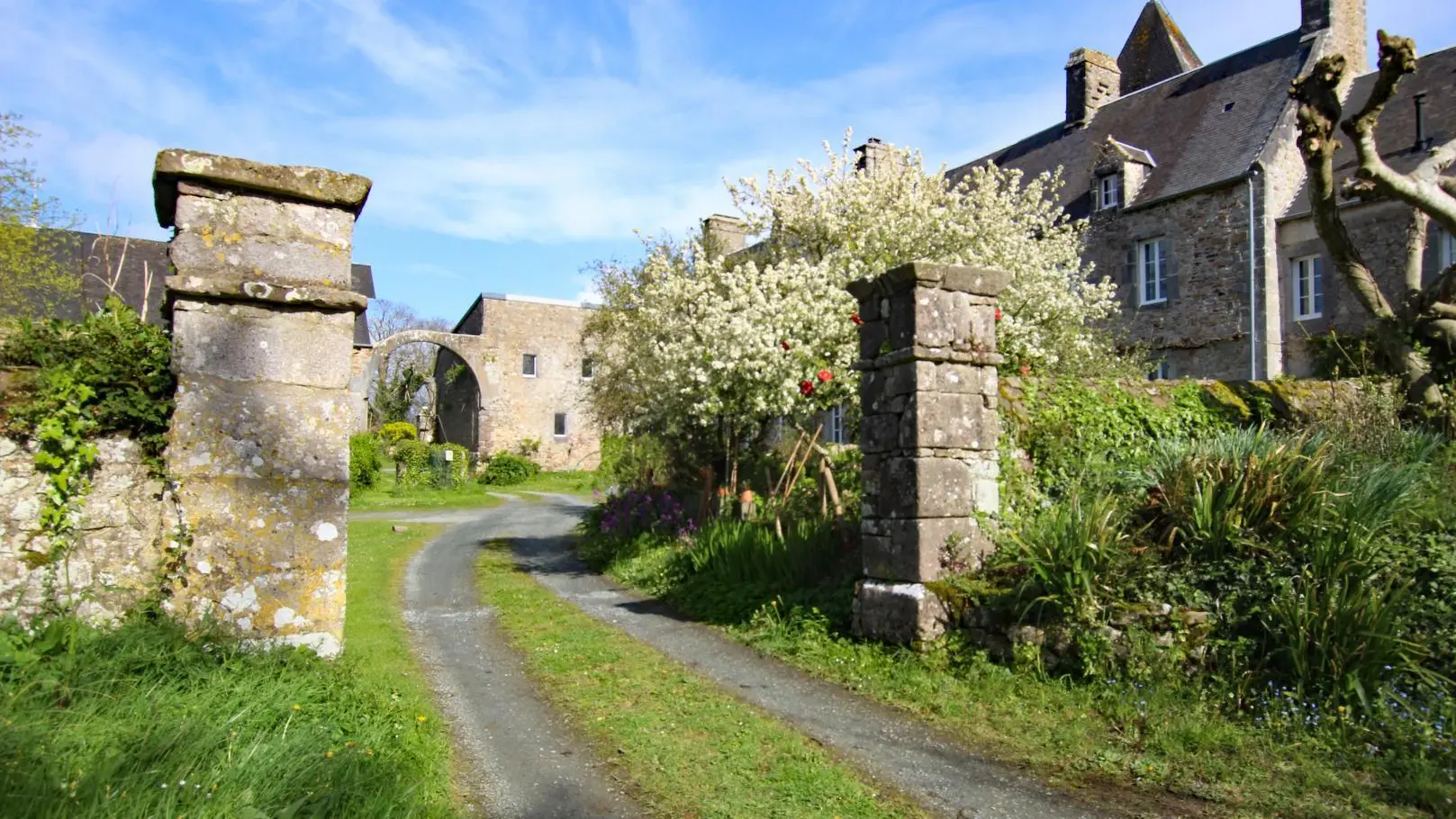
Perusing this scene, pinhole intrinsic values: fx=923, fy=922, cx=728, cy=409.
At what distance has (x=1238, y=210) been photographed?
1844cm

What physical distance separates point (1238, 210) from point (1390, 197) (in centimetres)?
1060

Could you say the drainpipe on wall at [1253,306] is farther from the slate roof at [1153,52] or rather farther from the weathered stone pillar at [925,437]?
the weathered stone pillar at [925,437]

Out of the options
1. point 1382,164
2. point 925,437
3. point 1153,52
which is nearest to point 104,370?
point 925,437

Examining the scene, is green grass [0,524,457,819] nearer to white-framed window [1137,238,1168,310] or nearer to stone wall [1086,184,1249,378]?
stone wall [1086,184,1249,378]

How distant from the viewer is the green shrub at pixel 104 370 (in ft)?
12.5

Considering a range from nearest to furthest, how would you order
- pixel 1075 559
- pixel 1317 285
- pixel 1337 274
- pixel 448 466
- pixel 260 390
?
pixel 260 390, pixel 1075 559, pixel 1337 274, pixel 1317 285, pixel 448 466

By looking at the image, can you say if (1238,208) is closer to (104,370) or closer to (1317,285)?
(1317,285)

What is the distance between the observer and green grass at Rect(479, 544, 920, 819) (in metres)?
4.23

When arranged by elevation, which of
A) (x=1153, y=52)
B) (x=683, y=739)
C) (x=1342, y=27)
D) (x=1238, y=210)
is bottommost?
(x=683, y=739)

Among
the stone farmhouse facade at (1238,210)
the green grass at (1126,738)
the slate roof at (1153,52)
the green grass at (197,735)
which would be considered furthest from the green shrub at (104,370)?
the slate roof at (1153,52)

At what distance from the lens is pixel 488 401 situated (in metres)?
33.8

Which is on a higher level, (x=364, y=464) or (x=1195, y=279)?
(x=1195, y=279)

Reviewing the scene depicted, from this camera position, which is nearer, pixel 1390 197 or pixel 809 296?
pixel 1390 197

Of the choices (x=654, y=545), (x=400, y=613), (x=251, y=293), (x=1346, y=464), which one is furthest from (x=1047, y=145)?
(x=251, y=293)
